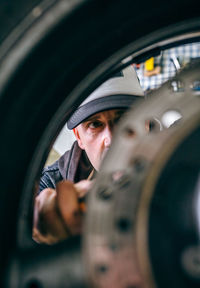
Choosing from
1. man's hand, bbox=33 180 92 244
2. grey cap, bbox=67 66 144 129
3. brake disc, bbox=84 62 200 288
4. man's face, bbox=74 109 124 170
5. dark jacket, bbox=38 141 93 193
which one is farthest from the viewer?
dark jacket, bbox=38 141 93 193

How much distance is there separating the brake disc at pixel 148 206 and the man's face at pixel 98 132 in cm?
73

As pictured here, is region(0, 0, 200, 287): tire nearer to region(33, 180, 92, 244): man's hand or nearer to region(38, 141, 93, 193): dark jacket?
region(33, 180, 92, 244): man's hand

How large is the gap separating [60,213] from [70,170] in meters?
0.86

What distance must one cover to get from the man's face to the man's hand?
0.64 metres

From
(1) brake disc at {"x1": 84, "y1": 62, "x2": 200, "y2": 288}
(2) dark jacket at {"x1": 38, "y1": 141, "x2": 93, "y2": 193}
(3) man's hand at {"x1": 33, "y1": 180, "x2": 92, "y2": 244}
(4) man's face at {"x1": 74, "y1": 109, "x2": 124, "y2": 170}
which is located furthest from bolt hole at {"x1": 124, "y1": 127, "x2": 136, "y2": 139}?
(2) dark jacket at {"x1": 38, "y1": 141, "x2": 93, "y2": 193}

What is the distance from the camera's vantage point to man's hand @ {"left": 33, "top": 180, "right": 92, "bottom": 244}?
1.31 feet

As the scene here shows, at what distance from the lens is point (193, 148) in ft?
1.21

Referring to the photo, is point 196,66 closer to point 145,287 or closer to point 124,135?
point 124,135

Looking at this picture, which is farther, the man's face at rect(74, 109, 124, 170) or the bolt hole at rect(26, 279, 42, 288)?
the man's face at rect(74, 109, 124, 170)

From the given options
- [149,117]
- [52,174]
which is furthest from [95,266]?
[52,174]

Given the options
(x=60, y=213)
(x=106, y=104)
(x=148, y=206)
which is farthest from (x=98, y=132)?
(x=148, y=206)

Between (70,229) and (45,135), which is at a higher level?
(45,135)

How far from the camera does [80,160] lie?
4.41 feet

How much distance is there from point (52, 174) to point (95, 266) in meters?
1.11
